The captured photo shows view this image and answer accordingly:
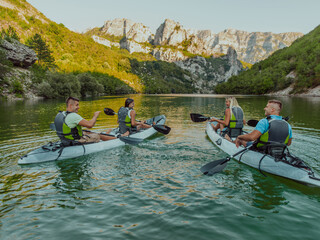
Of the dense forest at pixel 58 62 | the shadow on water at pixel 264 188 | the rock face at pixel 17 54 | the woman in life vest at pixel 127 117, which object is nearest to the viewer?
the shadow on water at pixel 264 188

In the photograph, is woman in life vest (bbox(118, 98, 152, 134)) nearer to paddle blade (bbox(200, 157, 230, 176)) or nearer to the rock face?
paddle blade (bbox(200, 157, 230, 176))

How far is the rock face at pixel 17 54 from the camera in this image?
56194 millimetres

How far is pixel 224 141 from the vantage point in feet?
31.9

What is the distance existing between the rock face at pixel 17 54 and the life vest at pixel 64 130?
61.6 metres

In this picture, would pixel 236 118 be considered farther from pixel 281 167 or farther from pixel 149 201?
pixel 149 201

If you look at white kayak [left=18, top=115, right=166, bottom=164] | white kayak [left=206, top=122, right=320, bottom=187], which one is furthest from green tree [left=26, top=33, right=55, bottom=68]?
white kayak [left=206, top=122, right=320, bottom=187]

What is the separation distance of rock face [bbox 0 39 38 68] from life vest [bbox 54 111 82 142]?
6164 cm

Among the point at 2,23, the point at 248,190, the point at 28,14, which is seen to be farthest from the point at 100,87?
the point at 28,14

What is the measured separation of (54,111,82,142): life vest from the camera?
7863 mm

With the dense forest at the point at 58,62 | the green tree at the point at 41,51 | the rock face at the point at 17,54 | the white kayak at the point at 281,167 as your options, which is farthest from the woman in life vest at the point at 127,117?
the green tree at the point at 41,51

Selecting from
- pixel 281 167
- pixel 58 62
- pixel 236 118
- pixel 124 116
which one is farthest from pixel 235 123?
pixel 58 62

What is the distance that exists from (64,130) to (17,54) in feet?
213

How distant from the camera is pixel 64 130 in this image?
804cm

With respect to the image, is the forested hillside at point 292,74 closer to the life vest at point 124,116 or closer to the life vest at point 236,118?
the life vest at point 236,118
